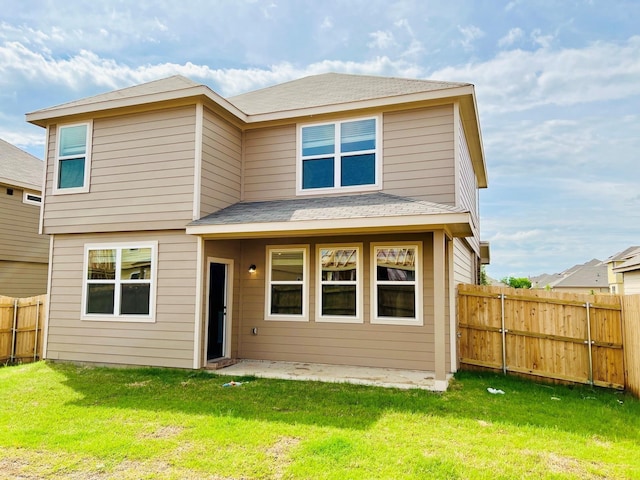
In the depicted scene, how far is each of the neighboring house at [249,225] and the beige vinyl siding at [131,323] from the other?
0.03 m

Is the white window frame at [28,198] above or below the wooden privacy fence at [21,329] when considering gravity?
above

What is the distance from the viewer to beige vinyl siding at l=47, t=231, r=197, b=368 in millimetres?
7688

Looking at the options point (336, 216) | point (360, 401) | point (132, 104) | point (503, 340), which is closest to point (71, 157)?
point (132, 104)

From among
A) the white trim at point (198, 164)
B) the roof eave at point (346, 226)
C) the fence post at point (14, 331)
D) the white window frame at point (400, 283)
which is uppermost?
the white trim at point (198, 164)

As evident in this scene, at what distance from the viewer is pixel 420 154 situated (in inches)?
308

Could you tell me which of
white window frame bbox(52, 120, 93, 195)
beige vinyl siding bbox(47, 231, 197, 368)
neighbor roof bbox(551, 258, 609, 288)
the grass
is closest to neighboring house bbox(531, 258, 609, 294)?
neighbor roof bbox(551, 258, 609, 288)

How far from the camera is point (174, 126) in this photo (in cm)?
801

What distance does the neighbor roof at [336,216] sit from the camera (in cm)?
634

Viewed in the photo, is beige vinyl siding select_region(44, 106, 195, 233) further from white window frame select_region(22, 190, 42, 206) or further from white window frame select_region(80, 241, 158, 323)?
white window frame select_region(22, 190, 42, 206)

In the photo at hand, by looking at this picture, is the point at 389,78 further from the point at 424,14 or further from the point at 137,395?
the point at 137,395

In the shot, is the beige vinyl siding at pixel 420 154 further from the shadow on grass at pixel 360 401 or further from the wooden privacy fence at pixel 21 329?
the wooden privacy fence at pixel 21 329

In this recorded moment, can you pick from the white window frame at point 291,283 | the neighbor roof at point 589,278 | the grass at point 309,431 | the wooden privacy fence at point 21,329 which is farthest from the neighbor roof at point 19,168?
the neighbor roof at point 589,278

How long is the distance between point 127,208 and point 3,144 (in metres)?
10.4

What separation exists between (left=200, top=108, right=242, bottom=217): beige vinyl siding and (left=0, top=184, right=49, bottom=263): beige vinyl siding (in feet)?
26.6
